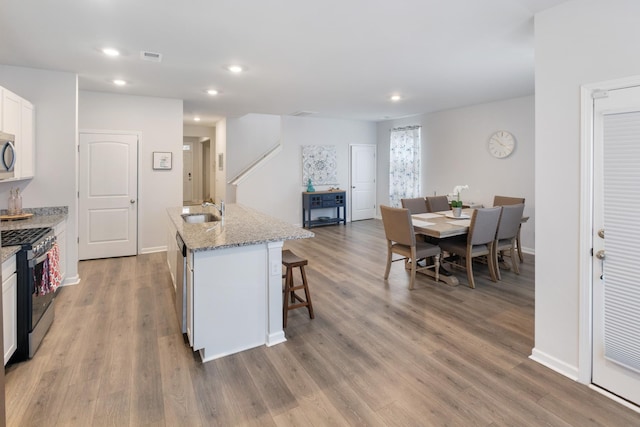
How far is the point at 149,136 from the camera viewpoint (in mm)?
5562

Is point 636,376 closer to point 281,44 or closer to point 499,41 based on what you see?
point 499,41

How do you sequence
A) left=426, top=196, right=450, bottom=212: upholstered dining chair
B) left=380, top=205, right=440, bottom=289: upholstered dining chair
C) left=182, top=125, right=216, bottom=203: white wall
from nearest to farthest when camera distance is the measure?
left=380, top=205, right=440, bottom=289: upholstered dining chair
left=426, top=196, right=450, bottom=212: upholstered dining chair
left=182, top=125, right=216, bottom=203: white wall

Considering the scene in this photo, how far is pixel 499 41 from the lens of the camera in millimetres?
3242

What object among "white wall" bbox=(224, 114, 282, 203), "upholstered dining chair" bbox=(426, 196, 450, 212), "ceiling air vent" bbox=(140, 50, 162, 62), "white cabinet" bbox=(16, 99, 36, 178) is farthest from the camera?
"white wall" bbox=(224, 114, 282, 203)

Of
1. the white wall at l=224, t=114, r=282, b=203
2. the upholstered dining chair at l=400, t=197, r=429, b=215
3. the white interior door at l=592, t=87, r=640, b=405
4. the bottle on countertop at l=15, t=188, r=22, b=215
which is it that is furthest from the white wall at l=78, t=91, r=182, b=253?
the white interior door at l=592, t=87, r=640, b=405

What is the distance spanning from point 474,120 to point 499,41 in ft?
12.0

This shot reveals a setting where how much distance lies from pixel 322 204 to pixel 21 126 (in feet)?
18.7

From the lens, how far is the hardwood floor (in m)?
2.03

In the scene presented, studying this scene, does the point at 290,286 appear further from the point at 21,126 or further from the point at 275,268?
the point at 21,126

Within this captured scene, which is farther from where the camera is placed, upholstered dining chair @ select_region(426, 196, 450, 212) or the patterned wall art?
the patterned wall art

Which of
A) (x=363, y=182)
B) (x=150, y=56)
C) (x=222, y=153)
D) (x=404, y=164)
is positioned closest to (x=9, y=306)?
(x=150, y=56)

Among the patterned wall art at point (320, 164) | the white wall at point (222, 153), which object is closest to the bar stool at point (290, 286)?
the patterned wall art at point (320, 164)

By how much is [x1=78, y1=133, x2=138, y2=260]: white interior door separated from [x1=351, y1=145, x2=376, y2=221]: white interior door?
5.17 meters

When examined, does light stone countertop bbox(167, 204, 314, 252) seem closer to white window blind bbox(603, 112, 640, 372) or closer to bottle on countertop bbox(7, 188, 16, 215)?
bottle on countertop bbox(7, 188, 16, 215)
